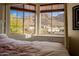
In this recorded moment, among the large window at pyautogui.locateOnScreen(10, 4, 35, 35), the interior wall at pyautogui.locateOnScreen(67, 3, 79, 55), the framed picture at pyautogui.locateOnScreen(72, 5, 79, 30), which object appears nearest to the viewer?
the large window at pyautogui.locateOnScreen(10, 4, 35, 35)

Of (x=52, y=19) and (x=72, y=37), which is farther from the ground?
(x=52, y=19)

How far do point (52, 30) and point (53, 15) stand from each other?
242 mm

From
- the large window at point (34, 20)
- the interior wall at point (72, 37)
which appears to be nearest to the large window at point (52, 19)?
the large window at point (34, 20)

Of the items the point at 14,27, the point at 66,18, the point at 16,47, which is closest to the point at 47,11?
→ the point at 66,18

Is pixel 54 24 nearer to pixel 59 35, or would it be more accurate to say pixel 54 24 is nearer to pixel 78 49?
pixel 59 35

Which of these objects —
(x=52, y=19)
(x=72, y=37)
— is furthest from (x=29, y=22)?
(x=72, y=37)

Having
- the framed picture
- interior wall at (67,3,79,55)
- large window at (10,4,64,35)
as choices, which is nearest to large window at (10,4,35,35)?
large window at (10,4,64,35)

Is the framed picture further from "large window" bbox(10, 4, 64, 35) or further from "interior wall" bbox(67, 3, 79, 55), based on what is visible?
"large window" bbox(10, 4, 64, 35)

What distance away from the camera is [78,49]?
2.44 metres

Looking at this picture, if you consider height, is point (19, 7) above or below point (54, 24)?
above

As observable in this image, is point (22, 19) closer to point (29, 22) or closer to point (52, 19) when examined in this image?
point (29, 22)

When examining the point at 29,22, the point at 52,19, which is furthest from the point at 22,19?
the point at 52,19

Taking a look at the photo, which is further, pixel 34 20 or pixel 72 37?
pixel 72 37

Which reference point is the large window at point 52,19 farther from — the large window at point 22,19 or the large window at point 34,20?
the large window at point 22,19
